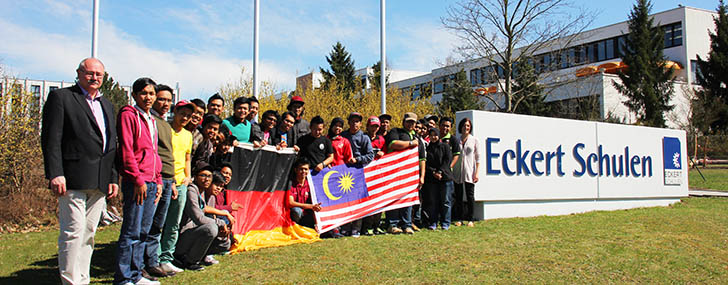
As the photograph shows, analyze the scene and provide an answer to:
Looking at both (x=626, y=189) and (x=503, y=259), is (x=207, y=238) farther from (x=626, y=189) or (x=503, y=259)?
(x=626, y=189)

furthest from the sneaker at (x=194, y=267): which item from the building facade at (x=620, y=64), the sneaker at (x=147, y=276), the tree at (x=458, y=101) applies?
the building facade at (x=620, y=64)

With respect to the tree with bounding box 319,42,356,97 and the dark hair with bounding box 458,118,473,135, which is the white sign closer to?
the dark hair with bounding box 458,118,473,135

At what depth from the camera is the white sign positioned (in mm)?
9508

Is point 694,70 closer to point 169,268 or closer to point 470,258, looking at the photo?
point 470,258

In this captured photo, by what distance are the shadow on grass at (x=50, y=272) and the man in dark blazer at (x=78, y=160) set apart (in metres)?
1.03

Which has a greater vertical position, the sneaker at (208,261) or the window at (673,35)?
the window at (673,35)

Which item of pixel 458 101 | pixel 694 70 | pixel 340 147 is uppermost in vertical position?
pixel 694 70

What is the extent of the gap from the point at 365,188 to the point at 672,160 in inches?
396

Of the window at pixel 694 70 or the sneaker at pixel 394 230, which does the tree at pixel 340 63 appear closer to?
the window at pixel 694 70

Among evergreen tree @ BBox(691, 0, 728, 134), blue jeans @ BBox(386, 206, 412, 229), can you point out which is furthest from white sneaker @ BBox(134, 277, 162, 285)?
evergreen tree @ BBox(691, 0, 728, 134)

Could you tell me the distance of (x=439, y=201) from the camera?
8.36 meters

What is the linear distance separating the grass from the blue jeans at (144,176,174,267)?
0.29 metres

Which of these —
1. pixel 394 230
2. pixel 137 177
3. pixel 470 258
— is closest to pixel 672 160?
pixel 394 230

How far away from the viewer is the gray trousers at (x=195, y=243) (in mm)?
5340
